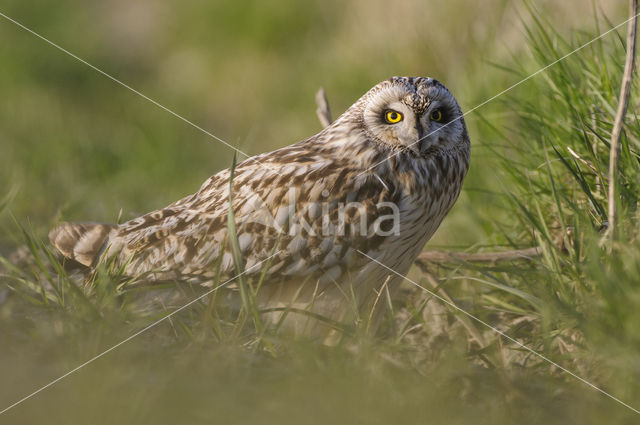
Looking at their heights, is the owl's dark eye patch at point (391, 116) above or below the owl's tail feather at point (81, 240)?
below

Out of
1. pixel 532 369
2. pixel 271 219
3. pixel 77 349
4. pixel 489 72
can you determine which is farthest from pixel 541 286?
pixel 489 72

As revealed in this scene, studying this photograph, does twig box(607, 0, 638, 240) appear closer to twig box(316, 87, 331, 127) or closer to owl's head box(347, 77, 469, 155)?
owl's head box(347, 77, 469, 155)

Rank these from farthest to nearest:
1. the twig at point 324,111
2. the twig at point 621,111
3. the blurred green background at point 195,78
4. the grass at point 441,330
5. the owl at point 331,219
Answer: the blurred green background at point 195,78 < the twig at point 324,111 < the owl at point 331,219 < the twig at point 621,111 < the grass at point 441,330

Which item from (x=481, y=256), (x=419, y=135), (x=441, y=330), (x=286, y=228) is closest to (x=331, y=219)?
(x=286, y=228)

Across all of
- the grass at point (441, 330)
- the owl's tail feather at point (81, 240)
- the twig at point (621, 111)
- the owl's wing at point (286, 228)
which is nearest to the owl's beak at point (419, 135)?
the owl's wing at point (286, 228)

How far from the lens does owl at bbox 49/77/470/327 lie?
257 cm

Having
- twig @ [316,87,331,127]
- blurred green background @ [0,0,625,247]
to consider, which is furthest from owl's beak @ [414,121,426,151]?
blurred green background @ [0,0,625,247]

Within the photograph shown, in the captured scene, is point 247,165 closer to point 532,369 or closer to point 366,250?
point 366,250

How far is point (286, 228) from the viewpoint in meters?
2.59

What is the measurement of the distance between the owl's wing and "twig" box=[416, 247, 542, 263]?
0.44 metres

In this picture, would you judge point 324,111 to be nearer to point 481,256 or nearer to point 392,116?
point 392,116

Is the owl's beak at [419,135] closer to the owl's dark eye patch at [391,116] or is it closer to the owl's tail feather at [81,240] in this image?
the owl's dark eye patch at [391,116]

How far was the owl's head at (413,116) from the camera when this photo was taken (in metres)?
2.58

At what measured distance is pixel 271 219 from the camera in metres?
2.60
